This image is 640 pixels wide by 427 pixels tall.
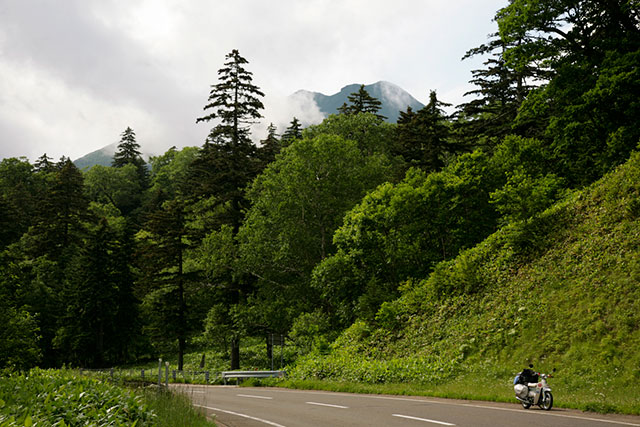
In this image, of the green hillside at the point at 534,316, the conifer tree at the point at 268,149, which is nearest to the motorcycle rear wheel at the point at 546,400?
the green hillside at the point at 534,316

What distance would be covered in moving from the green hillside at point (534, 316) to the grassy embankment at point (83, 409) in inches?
342

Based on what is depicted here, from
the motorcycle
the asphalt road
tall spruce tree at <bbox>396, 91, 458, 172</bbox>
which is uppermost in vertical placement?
tall spruce tree at <bbox>396, 91, 458, 172</bbox>

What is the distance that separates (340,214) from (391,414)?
24673 mm

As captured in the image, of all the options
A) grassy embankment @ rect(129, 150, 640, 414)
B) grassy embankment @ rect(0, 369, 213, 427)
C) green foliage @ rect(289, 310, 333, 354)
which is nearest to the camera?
grassy embankment @ rect(0, 369, 213, 427)

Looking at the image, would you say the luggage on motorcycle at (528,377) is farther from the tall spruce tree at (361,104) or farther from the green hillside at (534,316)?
the tall spruce tree at (361,104)

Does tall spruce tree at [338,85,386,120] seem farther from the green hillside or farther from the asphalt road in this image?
the asphalt road

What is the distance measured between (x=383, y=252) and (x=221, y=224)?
51.0 ft

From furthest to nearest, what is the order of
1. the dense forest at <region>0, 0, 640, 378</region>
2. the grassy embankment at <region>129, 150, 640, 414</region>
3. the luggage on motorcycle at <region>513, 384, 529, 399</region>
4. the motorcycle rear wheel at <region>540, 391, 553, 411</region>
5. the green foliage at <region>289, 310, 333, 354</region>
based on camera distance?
1. the green foliage at <region>289, 310, 333, 354</region>
2. the dense forest at <region>0, 0, 640, 378</region>
3. the grassy embankment at <region>129, 150, 640, 414</region>
4. the luggage on motorcycle at <region>513, 384, 529, 399</region>
5. the motorcycle rear wheel at <region>540, 391, 553, 411</region>

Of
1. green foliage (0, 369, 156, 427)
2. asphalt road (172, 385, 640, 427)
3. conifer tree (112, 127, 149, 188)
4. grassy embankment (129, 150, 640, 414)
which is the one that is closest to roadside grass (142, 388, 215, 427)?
asphalt road (172, 385, 640, 427)

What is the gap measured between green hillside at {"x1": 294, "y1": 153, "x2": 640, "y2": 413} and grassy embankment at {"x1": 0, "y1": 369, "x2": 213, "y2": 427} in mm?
8689

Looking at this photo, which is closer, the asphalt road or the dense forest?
the asphalt road

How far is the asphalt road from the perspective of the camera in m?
10.0

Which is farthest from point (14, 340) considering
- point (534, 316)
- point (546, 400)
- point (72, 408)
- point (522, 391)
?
point (546, 400)

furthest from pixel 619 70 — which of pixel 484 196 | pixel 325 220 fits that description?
pixel 325 220
